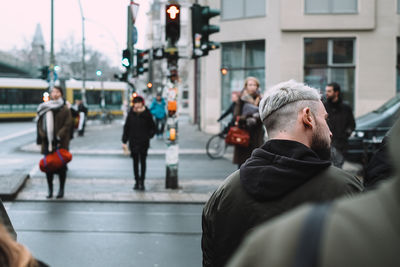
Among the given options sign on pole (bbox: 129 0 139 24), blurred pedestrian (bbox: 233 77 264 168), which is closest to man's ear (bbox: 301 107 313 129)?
blurred pedestrian (bbox: 233 77 264 168)

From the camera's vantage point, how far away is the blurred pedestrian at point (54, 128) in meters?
10.2

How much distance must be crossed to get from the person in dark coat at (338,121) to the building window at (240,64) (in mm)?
14364

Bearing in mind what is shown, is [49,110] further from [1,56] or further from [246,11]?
[1,56]

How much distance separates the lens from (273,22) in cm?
2347

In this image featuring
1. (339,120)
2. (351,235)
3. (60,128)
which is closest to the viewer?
(351,235)

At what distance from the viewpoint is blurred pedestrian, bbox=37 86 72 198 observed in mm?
10234

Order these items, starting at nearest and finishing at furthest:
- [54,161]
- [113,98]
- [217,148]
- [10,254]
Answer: [10,254]
[54,161]
[217,148]
[113,98]

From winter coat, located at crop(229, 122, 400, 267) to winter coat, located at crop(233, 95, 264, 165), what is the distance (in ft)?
27.8

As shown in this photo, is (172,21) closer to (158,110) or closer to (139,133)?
(139,133)

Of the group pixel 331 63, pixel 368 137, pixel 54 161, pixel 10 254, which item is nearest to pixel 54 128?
pixel 54 161

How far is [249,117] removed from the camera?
378 inches

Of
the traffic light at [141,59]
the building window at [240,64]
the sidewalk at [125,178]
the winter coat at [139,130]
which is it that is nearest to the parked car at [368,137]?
the sidewalk at [125,178]

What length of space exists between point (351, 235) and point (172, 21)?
35.8 ft

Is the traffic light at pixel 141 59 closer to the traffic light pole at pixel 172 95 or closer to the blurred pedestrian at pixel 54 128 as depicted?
the traffic light pole at pixel 172 95
